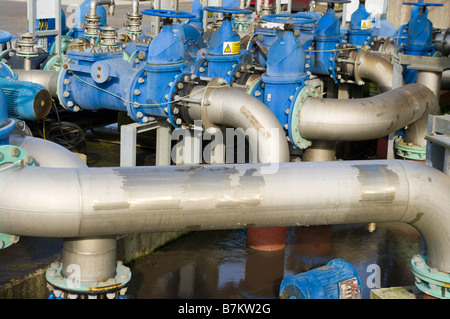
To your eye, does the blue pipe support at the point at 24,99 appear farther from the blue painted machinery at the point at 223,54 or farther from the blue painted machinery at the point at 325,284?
the blue painted machinery at the point at 325,284

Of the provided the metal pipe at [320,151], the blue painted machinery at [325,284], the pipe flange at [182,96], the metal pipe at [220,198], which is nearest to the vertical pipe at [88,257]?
the metal pipe at [220,198]

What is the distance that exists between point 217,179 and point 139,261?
3.01m

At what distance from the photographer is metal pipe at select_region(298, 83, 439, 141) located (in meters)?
6.76

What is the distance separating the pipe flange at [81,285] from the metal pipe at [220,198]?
0.38m

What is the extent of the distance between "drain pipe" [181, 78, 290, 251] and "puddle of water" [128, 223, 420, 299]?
17 cm

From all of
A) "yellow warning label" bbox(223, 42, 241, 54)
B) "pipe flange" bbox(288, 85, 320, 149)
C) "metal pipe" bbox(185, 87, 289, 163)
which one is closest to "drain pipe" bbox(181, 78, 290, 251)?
"metal pipe" bbox(185, 87, 289, 163)

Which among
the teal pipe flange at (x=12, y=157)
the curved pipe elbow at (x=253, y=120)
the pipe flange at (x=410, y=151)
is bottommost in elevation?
the pipe flange at (x=410, y=151)

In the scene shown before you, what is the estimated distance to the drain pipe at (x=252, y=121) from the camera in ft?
20.5

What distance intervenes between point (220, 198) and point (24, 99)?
3.44 m

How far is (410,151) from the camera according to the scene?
8.07 m

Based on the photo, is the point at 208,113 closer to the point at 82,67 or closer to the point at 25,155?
the point at 82,67

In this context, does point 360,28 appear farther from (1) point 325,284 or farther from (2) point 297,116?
(1) point 325,284

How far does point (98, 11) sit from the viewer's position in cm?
1144

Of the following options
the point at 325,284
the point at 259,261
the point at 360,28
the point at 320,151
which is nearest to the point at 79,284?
the point at 325,284
